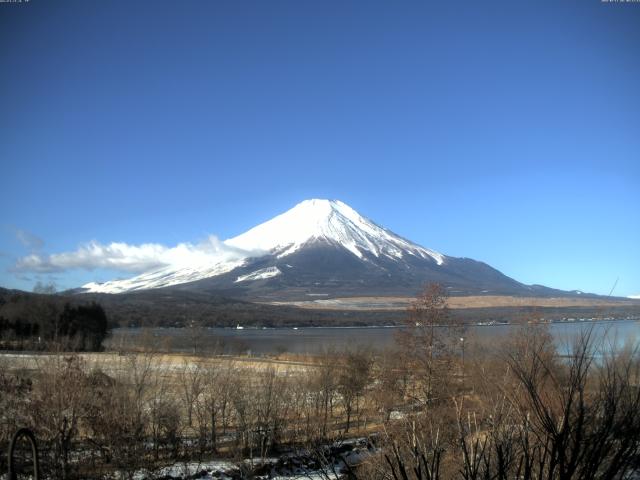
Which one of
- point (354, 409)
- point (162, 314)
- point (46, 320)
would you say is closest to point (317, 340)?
point (46, 320)

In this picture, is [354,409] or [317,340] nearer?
[354,409]

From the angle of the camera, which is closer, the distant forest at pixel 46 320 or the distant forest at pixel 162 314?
the distant forest at pixel 46 320

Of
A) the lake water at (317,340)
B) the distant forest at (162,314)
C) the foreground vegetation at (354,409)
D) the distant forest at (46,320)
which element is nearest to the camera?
the foreground vegetation at (354,409)

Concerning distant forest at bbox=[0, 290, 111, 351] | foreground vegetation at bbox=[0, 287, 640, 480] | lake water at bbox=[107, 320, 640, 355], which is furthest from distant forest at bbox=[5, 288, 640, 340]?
foreground vegetation at bbox=[0, 287, 640, 480]

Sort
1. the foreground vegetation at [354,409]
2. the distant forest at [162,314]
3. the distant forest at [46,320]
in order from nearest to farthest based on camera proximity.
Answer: the foreground vegetation at [354,409]
the distant forest at [46,320]
the distant forest at [162,314]

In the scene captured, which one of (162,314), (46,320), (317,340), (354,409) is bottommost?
(317,340)

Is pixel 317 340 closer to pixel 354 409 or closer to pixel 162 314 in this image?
pixel 354 409

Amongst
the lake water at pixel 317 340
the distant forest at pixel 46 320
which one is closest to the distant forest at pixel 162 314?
the distant forest at pixel 46 320

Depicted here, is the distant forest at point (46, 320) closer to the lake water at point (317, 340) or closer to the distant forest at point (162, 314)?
the distant forest at point (162, 314)

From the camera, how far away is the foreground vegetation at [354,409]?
4.87 m

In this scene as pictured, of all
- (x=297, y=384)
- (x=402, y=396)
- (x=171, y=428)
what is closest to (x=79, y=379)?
(x=171, y=428)

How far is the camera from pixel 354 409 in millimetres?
31203

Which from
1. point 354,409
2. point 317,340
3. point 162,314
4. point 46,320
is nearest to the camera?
point 354,409

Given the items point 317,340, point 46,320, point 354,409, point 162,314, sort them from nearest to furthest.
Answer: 1. point 354,409
2. point 46,320
3. point 317,340
4. point 162,314
